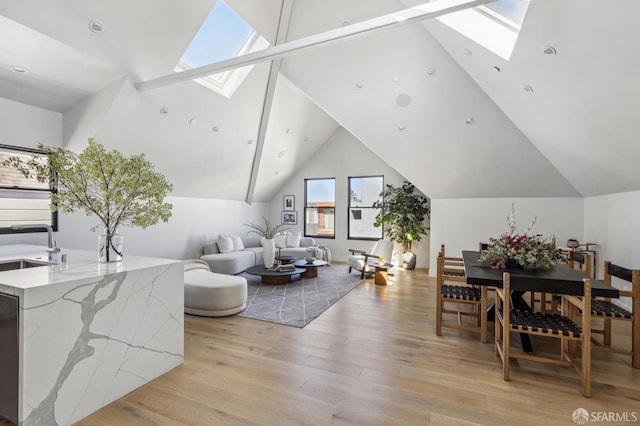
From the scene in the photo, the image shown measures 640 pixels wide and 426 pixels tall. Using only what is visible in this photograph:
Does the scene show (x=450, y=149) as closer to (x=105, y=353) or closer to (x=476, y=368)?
(x=476, y=368)

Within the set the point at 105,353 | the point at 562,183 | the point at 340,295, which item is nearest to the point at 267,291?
the point at 340,295

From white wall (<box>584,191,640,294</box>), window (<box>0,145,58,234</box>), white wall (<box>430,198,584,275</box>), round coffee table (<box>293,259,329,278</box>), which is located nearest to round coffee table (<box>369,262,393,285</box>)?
round coffee table (<box>293,259,329,278</box>)

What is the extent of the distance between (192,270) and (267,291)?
125cm

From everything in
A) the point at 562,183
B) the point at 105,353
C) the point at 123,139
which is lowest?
the point at 105,353

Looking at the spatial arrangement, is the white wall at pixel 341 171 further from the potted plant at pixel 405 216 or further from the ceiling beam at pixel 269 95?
the ceiling beam at pixel 269 95

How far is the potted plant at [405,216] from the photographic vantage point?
668 cm

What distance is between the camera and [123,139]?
4.28m

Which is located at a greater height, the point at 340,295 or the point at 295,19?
the point at 295,19

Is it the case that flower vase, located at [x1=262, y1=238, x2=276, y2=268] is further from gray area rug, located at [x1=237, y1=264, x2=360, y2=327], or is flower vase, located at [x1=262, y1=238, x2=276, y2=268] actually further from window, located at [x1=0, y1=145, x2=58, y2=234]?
window, located at [x1=0, y1=145, x2=58, y2=234]

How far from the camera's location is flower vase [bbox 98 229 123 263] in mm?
2424

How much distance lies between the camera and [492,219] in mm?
5836

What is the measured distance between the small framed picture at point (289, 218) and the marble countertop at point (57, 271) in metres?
6.04

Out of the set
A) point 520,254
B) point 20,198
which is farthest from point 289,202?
point 520,254

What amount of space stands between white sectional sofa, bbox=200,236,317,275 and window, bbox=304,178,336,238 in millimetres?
778
